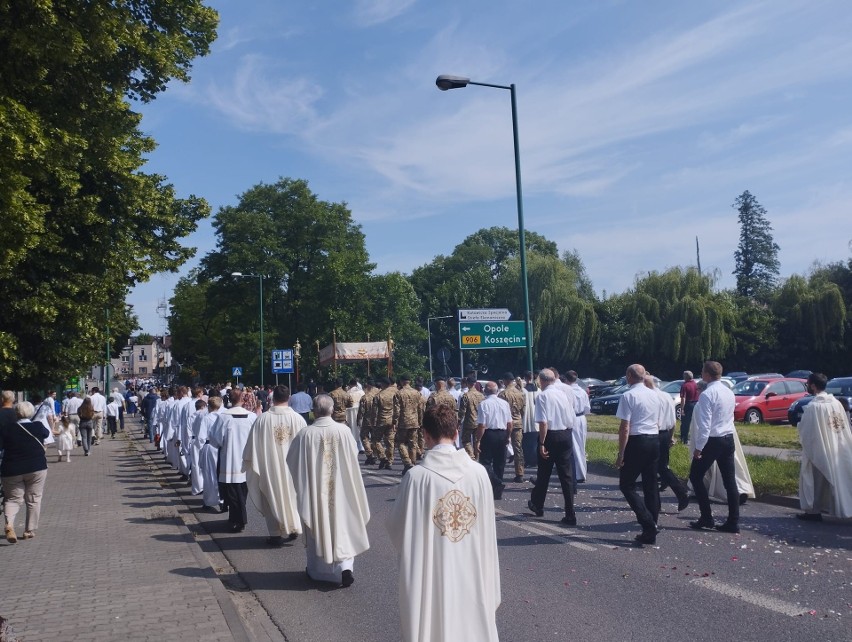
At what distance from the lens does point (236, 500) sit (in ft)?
35.8

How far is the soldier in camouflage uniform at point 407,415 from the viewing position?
16.6m

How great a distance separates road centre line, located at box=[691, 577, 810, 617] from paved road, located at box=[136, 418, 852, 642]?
0.01 meters

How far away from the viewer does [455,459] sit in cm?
443

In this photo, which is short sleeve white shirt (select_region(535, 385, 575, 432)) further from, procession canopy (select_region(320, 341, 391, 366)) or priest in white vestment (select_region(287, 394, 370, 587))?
procession canopy (select_region(320, 341, 391, 366))

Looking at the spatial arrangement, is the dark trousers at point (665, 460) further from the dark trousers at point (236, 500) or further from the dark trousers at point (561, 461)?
the dark trousers at point (236, 500)

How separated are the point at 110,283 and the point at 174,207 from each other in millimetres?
2456

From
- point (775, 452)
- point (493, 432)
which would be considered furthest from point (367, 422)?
point (775, 452)

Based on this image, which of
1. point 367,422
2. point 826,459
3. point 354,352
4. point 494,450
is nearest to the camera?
point 826,459

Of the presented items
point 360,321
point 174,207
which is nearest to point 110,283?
point 174,207

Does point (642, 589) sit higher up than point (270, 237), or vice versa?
point (270, 237)

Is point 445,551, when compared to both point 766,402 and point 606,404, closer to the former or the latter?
point 766,402

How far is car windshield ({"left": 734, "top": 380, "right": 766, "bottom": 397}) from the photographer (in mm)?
27938

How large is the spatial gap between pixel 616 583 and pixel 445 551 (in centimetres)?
362

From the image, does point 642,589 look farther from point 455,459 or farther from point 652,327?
point 652,327
